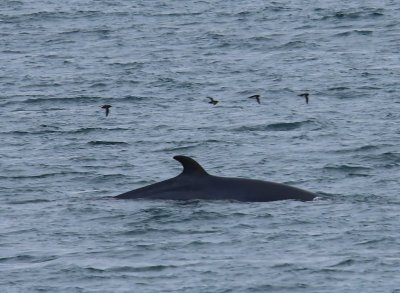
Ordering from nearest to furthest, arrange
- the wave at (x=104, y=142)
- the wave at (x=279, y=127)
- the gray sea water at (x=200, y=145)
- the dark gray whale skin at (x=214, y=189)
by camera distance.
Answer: the gray sea water at (x=200, y=145), the dark gray whale skin at (x=214, y=189), the wave at (x=104, y=142), the wave at (x=279, y=127)

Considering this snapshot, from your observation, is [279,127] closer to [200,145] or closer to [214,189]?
[200,145]

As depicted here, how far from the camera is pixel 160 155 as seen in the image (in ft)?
102

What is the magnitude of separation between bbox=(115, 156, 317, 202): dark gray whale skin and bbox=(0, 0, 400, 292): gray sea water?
0.24 metres

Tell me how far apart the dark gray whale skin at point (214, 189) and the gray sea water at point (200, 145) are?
24 cm

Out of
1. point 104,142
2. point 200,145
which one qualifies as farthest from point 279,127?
point 104,142

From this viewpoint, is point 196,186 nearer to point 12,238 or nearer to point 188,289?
point 12,238

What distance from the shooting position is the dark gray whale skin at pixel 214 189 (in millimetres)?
24766

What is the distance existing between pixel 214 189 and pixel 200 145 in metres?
7.45

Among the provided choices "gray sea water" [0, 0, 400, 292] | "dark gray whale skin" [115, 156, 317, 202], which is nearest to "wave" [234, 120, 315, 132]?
"gray sea water" [0, 0, 400, 292]

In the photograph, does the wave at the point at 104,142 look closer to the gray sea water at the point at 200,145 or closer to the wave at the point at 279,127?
the gray sea water at the point at 200,145

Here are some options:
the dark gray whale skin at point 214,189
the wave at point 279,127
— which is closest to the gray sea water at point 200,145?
the wave at point 279,127

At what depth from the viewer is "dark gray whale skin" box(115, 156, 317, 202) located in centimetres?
2477

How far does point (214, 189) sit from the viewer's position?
81.5 feet

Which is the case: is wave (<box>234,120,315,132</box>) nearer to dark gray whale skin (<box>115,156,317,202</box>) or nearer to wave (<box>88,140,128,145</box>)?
wave (<box>88,140,128,145</box>)
